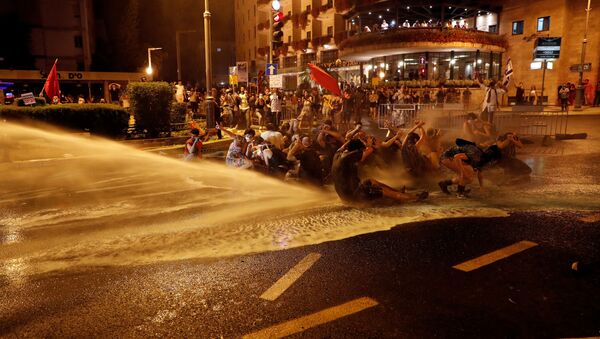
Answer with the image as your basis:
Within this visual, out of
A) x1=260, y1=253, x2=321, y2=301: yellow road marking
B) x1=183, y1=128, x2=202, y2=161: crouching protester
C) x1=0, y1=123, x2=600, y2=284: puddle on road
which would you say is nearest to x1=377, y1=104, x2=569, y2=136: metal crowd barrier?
x1=0, y1=123, x2=600, y2=284: puddle on road

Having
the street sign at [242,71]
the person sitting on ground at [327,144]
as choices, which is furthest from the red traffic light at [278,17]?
the person sitting on ground at [327,144]

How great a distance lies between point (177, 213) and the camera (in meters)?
7.32

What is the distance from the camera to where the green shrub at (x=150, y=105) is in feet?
53.2

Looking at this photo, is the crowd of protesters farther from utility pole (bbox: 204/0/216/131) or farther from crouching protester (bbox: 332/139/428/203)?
utility pole (bbox: 204/0/216/131)

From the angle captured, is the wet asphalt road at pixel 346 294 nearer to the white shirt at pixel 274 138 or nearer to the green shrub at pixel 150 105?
the white shirt at pixel 274 138

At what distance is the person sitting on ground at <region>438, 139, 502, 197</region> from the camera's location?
7.89 m

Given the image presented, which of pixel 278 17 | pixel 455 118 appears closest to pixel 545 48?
pixel 455 118

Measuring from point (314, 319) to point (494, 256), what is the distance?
2462mm

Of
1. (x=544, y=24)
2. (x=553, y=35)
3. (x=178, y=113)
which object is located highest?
(x=544, y=24)

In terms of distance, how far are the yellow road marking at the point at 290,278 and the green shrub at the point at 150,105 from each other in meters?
12.5

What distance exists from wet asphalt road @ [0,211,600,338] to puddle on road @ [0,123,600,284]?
1.54 feet

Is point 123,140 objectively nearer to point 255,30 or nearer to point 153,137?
point 153,137

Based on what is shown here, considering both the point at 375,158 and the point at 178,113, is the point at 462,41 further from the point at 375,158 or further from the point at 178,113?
the point at 375,158

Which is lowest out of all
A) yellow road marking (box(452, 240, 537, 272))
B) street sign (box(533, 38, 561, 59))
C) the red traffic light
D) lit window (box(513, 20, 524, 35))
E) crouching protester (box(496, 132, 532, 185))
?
yellow road marking (box(452, 240, 537, 272))
